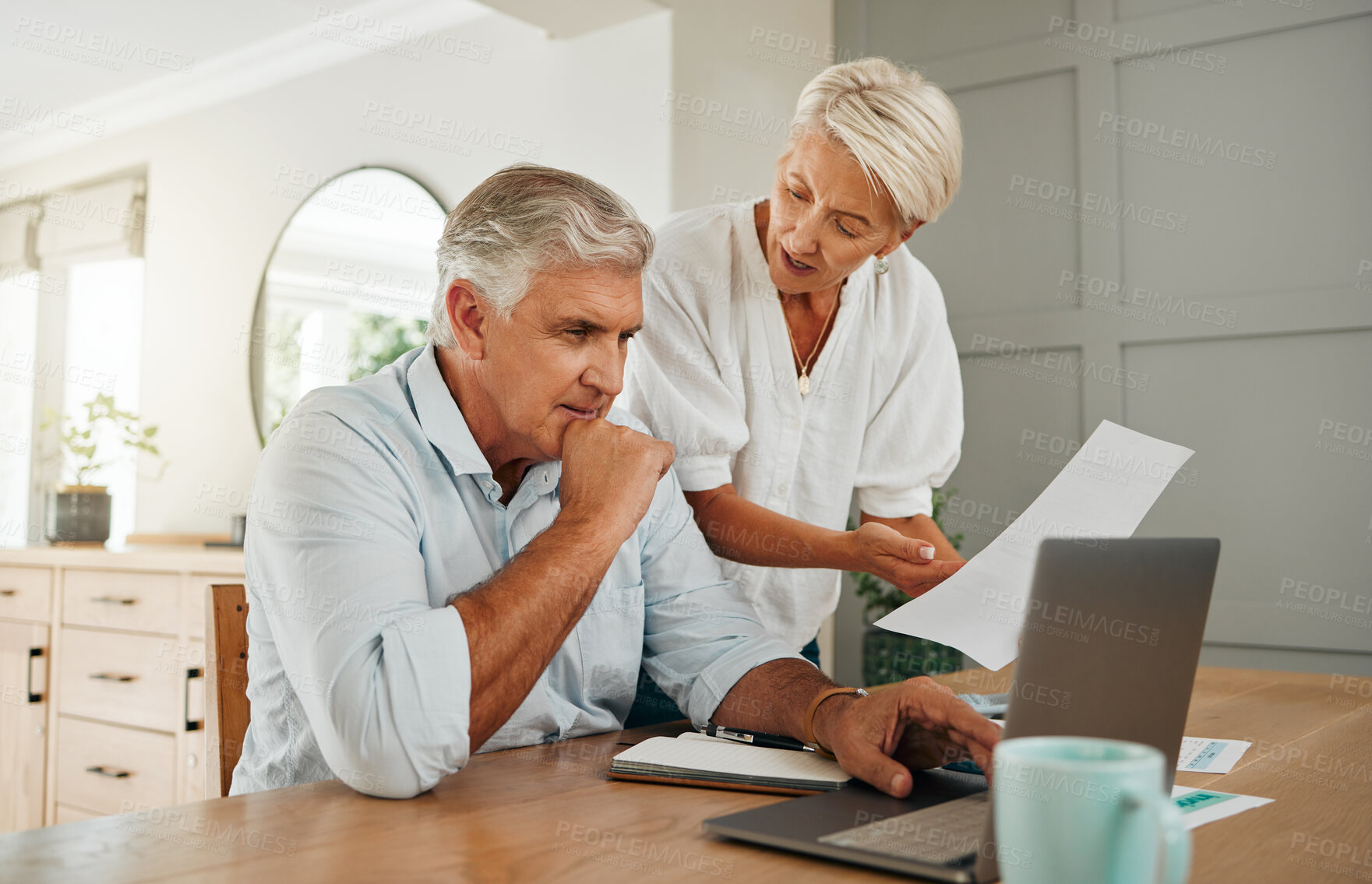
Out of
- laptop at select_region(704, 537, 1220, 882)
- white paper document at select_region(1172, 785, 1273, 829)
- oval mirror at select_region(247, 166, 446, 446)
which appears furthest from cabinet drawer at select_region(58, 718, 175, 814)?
white paper document at select_region(1172, 785, 1273, 829)

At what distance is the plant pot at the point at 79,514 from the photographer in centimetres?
368

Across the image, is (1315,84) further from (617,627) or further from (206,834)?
(206,834)

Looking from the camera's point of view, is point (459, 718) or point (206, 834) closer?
point (206, 834)

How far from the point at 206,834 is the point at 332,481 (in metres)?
0.39

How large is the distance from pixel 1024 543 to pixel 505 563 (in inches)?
22.8

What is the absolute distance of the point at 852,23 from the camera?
332 centimetres

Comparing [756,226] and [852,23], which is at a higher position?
[852,23]

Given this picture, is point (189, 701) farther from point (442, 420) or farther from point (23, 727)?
point (442, 420)

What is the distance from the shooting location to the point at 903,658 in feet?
9.32

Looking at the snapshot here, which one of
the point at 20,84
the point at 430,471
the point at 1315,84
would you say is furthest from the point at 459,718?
the point at 20,84

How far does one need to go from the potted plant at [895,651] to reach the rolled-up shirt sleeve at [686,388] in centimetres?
127

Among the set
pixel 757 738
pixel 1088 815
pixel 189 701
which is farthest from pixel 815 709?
pixel 189 701

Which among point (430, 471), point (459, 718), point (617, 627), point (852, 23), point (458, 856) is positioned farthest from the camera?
point (852, 23)

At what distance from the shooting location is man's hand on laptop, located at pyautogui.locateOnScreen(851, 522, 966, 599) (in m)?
1.33
